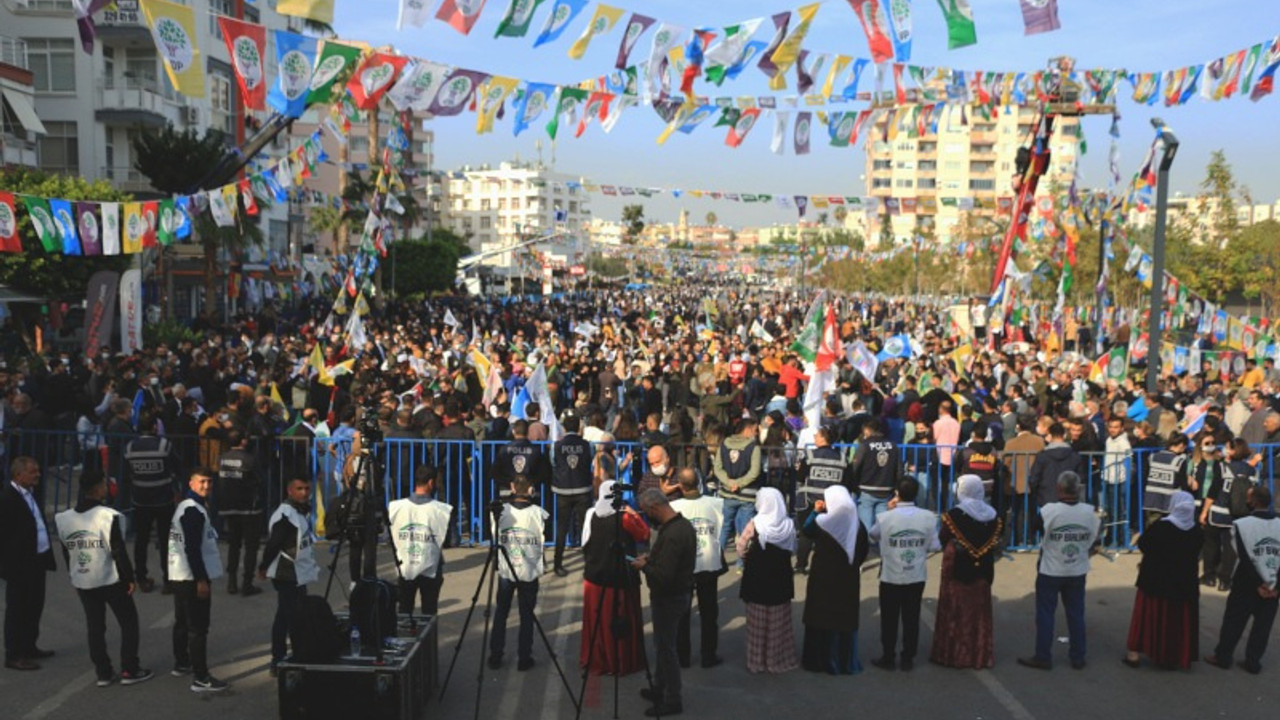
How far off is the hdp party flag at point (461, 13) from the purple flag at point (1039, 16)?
5974 mm

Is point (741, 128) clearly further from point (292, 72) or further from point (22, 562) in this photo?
point (22, 562)

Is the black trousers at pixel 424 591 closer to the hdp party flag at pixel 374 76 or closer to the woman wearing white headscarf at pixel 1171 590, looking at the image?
the woman wearing white headscarf at pixel 1171 590

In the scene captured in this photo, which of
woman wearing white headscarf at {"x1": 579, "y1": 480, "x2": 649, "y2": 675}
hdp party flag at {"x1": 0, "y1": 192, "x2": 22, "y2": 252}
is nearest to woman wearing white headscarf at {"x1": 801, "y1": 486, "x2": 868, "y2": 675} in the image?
woman wearing white headscarf at {"x1": 579, "y1": 480, "x2": 649, "y2": 675}

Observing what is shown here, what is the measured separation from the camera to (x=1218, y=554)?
10.2 metres

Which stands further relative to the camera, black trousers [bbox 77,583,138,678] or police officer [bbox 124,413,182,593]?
police officer [bbox 124,413,182,593]

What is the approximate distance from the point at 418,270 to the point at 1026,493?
42.4 m

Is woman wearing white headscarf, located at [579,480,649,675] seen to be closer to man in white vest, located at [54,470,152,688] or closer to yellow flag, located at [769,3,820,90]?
man in white vest, located at [54,470,152,688]

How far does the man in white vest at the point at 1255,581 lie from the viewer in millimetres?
7566

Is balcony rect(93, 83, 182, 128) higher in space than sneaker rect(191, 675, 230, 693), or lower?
higher

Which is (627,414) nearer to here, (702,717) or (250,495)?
(250,495)

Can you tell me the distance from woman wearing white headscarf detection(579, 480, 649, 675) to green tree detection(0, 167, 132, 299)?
21.6 meters

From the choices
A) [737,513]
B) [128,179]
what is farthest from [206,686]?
[128,179]

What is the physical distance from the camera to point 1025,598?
9703 millimetres

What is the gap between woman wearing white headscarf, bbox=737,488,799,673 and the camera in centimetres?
745
